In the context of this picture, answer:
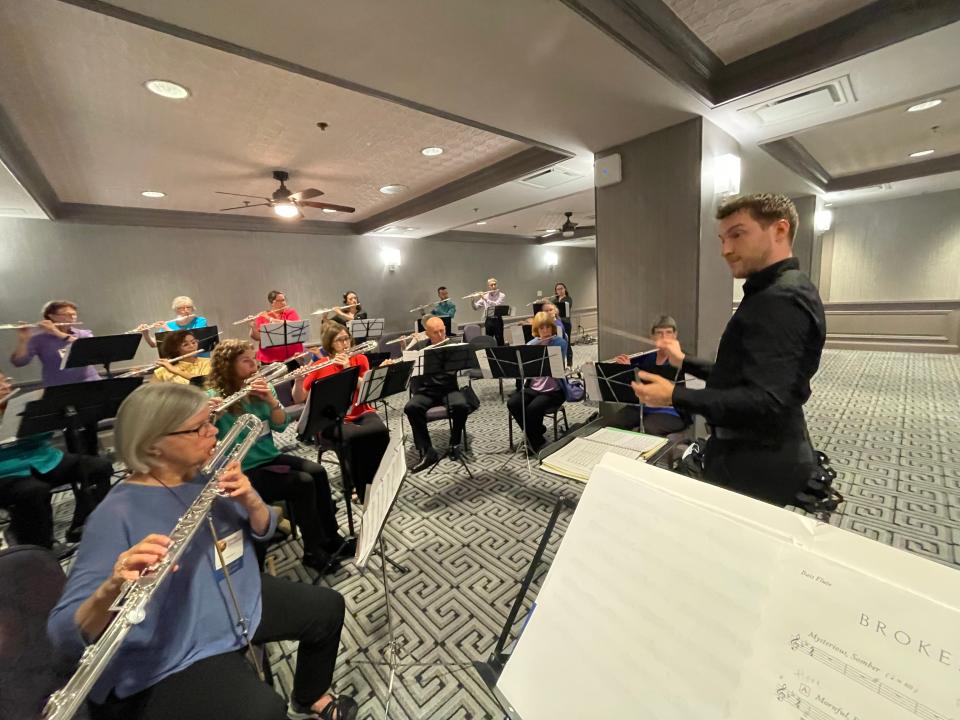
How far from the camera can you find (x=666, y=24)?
2225 mm

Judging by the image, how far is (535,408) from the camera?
3.51 m

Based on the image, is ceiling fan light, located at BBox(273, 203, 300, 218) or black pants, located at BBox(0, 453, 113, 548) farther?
ceiling fan light, located at BBox(273, 203, 300, 218)

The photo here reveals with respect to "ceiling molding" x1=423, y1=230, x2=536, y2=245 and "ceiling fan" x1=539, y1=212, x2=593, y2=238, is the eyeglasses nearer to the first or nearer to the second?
"ceiling fan" x1=539, y1=212, x2=593, y2=238

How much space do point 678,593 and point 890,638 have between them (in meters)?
0.24

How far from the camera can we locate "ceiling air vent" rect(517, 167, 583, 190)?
430 cm

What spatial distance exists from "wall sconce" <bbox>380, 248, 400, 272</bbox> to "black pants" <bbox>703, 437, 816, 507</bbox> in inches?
304

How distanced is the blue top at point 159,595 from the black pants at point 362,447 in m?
1.53

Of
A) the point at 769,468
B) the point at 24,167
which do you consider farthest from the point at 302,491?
the point at 24,167

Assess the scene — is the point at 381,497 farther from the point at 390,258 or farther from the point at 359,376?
the point at 390,258

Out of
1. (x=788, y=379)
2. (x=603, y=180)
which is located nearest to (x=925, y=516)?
(x=788, y=379)

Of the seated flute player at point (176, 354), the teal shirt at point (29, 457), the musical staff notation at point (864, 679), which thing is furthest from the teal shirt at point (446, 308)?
the musical staff notation at point (864, 679)

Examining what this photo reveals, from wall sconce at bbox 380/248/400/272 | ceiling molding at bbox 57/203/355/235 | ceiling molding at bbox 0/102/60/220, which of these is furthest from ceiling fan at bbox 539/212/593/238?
ceiling molding at bbox 0/102/60/220

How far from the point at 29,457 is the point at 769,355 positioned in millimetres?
4027

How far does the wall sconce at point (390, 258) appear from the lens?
8.15m
